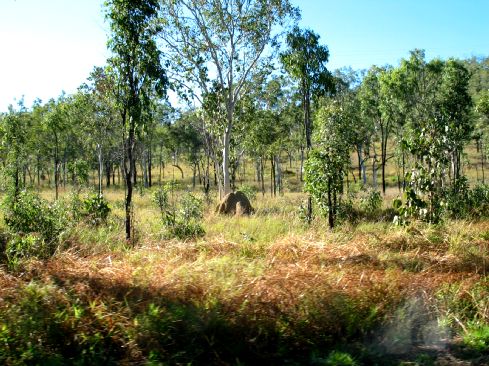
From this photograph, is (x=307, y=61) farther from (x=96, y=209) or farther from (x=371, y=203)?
(x=96, y=209)

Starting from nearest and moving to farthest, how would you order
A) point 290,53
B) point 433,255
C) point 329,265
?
point 329,265 → point 433,255 → point 290,53

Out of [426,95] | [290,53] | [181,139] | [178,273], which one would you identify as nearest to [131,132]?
[178,273]

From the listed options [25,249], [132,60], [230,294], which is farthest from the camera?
[132,60]

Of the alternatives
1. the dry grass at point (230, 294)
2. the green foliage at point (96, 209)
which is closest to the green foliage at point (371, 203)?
the dry grass at point (230, 294)

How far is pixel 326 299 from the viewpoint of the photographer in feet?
15.8

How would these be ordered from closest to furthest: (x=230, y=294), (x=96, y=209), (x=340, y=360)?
1. (x=340, y=360)
2. (x=230, y=294)
3. (x=96, y=209)

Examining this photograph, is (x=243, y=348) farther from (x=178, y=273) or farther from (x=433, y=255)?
(x=433, y=255)

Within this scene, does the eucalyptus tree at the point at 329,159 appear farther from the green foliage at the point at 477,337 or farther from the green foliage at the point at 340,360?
the green foliage at the point at 340,360

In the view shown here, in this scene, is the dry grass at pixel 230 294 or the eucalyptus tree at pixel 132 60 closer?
the dry grass at pixel 230 294

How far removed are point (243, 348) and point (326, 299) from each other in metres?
1.13

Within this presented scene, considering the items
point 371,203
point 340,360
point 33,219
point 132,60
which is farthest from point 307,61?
point 340,360

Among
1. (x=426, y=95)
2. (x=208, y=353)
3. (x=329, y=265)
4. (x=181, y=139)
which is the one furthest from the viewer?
(x=181, y=139)

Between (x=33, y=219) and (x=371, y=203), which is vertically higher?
(x=33, y=219)

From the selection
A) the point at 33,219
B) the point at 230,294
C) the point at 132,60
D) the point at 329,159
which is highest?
the point at 132,60
